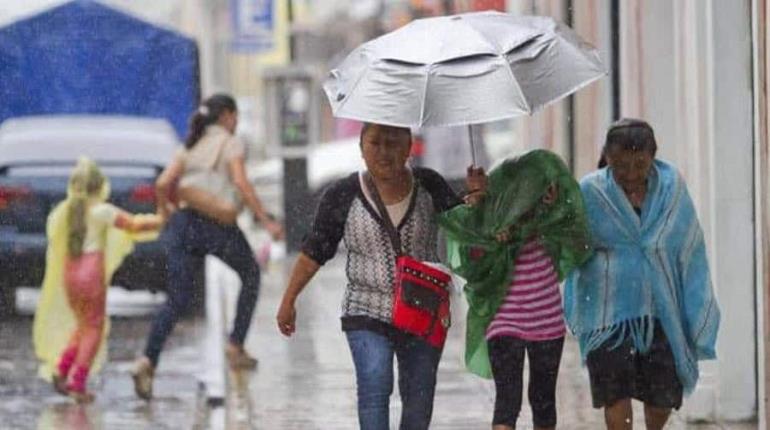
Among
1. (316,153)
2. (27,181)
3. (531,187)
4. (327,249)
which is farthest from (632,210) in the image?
(316,153)

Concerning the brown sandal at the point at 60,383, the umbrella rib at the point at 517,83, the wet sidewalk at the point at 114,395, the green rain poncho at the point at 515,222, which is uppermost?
the umbrella rib at the point at 517,83

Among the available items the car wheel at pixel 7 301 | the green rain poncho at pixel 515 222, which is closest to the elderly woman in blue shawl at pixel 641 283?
the green rain poncho at pixel 515 222

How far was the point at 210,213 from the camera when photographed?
1362 cm

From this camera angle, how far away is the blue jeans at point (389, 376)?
8492 millimetres

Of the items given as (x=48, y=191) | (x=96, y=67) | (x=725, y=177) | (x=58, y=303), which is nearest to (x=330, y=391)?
(x=58, y=303)

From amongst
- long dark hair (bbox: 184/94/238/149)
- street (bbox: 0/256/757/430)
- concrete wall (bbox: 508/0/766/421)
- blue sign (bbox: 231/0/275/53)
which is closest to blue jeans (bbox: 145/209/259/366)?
street (bbox: 0/256/757/430)

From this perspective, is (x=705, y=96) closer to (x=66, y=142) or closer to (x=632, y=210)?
(x=632, y=210)

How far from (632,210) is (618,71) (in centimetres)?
659

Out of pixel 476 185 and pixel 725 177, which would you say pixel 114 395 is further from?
pixel 476 185

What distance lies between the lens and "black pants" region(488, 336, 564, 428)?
870 centimetres

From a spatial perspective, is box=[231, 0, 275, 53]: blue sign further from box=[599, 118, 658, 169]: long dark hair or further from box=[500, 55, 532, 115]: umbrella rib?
box=[500, 55, 532, 115]: umbrella rib

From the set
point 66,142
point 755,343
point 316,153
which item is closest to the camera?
point 755,343

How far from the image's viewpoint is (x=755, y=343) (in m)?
11.3

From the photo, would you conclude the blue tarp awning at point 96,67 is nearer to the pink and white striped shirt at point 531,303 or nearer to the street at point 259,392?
the street at point 259,392
